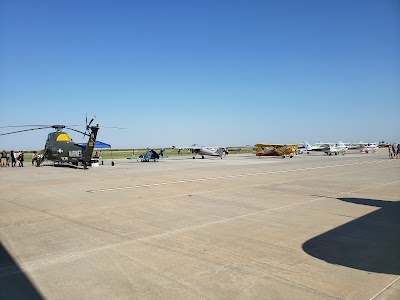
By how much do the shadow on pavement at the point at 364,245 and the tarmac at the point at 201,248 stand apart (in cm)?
2

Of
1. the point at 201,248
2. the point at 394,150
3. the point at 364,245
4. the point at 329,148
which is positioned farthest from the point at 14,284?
the point at 329,148

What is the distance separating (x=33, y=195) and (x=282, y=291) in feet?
37.6

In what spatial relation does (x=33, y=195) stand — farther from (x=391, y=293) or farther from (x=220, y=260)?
(x=391, y=293)

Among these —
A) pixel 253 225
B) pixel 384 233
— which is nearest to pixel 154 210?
pixel 253 225

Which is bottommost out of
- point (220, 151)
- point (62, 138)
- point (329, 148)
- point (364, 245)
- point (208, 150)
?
point (364, 245)

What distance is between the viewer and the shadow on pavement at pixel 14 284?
4.05 m

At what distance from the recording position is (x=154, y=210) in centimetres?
944

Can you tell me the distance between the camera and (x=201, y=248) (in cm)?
591

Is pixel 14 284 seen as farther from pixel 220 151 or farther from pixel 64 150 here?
pixel 220 151

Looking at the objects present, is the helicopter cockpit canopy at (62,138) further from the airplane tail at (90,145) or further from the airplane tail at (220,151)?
the airplane tail at (220,151)

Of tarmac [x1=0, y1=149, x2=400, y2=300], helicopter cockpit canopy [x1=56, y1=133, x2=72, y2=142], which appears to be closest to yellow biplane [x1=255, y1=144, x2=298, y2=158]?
helicopter cockpit canopy [x1=56, y1=133, x2=72, y2=142]

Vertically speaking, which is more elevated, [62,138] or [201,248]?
[62,138]

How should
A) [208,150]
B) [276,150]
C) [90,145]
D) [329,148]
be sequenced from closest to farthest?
[90,145], [208,150], [276,150], [329,148]

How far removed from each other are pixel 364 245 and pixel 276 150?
137 feet
